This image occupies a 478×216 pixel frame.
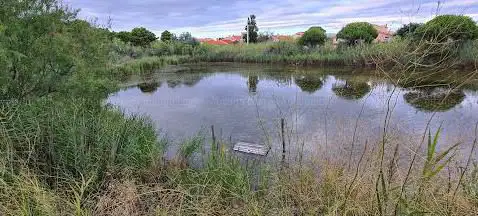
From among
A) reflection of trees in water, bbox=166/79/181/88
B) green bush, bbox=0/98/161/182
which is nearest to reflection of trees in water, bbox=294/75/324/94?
reflection of trees in water, bbox=166/79/181/88

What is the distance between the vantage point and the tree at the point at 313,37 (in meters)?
19.2

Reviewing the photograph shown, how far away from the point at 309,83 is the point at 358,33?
21.1ft

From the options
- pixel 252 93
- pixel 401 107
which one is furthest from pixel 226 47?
pixel 401 107

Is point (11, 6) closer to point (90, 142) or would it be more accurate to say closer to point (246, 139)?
point (90, 142)

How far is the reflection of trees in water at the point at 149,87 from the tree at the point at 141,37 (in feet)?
45.7

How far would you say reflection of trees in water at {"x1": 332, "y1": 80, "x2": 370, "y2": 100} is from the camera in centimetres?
949

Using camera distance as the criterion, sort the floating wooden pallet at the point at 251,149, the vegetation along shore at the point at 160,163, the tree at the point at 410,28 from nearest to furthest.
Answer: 1. the vegetation along shore at the point at 160,163
2. the tree at the point at 410,28
3. the floating wooden pallet at the point at 251,149

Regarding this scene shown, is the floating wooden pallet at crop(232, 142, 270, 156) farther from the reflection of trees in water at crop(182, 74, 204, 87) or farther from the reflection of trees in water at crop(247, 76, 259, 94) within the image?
the reflection of trees in water at crop(182, 74, 204, 87)

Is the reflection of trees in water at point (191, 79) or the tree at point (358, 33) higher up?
the tree at point (358, 33)

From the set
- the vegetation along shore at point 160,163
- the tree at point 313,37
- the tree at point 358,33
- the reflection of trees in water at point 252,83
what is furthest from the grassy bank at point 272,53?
the vegetation along shore at point 160,163

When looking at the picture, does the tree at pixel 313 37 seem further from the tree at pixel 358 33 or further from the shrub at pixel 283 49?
the tree at pixel 358 33

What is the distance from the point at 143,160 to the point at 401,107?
6.25m

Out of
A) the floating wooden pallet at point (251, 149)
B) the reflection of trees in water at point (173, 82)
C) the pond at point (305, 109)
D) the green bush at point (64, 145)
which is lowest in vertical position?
the floating wooden pallet at point (251, 149)

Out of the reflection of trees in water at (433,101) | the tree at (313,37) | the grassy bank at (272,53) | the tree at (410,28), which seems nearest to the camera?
the tree at (410,28)
